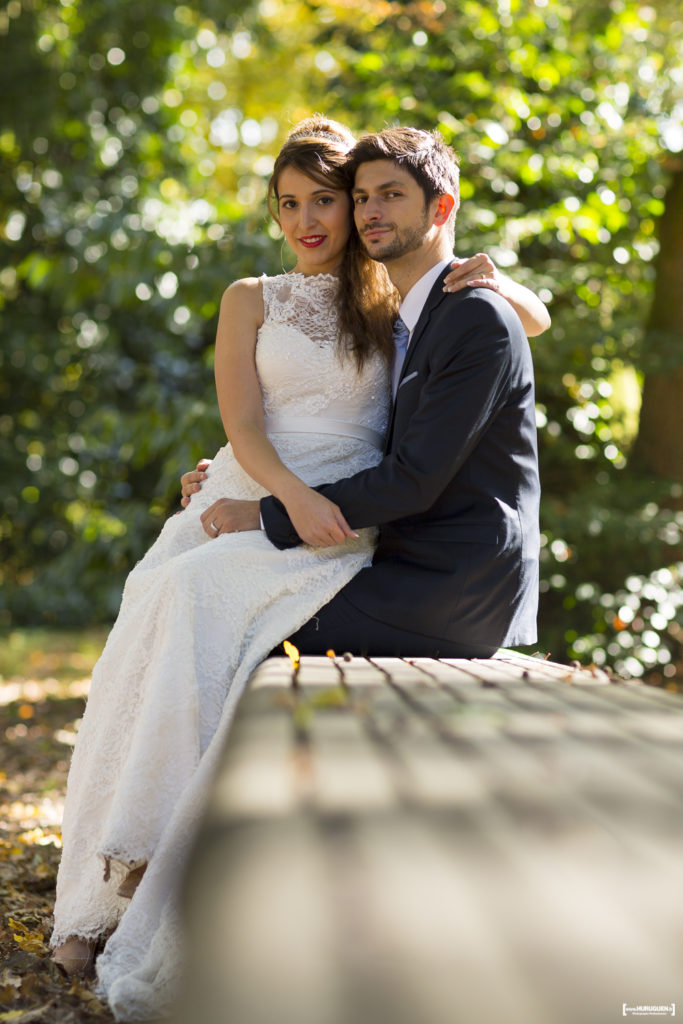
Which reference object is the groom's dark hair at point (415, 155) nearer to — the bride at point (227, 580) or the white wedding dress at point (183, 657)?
the bride at point (227, 580)

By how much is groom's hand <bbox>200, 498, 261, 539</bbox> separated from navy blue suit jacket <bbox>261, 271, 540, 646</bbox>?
7cm

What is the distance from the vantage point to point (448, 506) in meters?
2.81

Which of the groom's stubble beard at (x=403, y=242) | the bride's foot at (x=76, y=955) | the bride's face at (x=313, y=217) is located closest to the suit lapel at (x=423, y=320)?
the groom's stubble beard at (x=403, y=242)

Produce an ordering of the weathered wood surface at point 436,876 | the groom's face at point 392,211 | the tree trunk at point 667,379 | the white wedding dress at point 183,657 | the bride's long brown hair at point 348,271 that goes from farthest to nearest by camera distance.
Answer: the tree trunk at point 667,379 < the bride's long brown hair at point 348,271 < the groom's face at point 392,211 < the white wedding dress at point 183,657 < the weathered wood surface at point 436,876

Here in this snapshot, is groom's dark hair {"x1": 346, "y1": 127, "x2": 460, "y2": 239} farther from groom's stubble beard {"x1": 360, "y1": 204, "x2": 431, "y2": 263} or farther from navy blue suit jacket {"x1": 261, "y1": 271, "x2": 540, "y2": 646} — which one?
navy blue suit jacket {"x1": 261, "y1": 271, "x2": 540, "y2": 646}

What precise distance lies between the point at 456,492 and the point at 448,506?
0.13 feet

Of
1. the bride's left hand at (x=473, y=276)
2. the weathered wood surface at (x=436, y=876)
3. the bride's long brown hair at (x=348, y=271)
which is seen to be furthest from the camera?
the bride's long brown hair at (x=348, y=271)

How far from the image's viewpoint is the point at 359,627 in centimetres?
272

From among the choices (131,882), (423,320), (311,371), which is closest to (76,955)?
(131,882)

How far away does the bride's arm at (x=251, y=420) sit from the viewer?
8.98ft

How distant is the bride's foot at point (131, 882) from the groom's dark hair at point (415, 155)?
1870 mm

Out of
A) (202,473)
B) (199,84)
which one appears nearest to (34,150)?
(199,84)

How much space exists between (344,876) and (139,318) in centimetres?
1207

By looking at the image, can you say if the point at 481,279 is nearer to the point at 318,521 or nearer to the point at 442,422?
the point at 442,422
